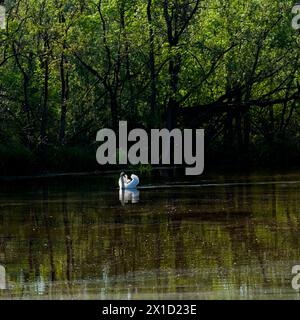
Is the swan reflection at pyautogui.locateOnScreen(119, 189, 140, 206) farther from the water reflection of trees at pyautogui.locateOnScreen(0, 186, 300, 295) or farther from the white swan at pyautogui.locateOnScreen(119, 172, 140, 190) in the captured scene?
the water reflection of trees at pyautogui.locateOnScreen(0, 186, 300, 295)

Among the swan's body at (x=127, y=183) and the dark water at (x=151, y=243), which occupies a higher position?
the swan's body at (x=127, y=183)

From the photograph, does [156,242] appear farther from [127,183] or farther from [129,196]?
[127,183]

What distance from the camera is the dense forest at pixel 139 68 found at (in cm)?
4788

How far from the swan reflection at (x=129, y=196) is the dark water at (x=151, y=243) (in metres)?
0.06

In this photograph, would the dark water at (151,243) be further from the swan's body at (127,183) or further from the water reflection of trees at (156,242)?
the swan's body at (127,183)

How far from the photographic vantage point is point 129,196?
3166 centimetres

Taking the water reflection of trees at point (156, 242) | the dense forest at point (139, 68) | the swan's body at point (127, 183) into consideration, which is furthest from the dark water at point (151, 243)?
the dense forest at point (139, 68)

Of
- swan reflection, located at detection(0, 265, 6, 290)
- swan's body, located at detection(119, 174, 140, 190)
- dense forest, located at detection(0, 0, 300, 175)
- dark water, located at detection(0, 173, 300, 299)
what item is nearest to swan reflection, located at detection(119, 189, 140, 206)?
dark water, located at detection(0, 173, 300, 299)

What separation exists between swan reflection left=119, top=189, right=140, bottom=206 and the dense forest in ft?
41.5

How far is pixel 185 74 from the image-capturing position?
180 ft

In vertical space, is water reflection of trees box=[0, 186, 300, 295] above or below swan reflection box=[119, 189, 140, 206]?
below

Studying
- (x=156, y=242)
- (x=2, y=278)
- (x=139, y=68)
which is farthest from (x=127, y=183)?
(x=139, y=68)

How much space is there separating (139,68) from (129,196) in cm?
2253

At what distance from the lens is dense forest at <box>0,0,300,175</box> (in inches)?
1885
